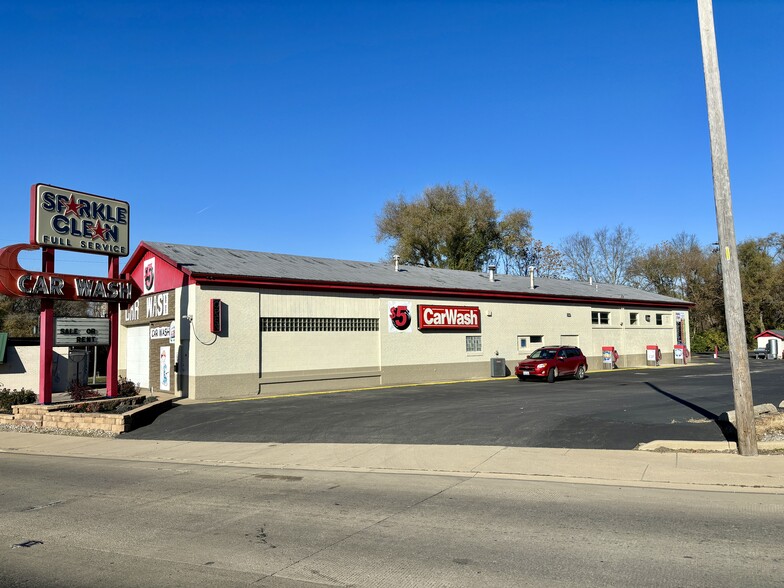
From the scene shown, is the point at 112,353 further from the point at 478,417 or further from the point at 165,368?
the point at 478,417

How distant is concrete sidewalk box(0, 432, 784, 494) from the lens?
30.9 ft

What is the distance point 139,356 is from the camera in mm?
27453

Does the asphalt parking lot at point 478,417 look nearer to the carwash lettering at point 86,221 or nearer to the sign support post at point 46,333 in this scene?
the sign support post at point 46,333

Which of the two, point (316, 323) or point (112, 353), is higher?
point (316, 323)

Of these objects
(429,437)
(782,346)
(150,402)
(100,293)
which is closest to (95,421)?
(150,402)

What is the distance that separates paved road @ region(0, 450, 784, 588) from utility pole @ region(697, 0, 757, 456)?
236cm

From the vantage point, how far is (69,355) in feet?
104

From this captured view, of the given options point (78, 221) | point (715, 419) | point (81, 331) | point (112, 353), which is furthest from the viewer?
point (81, 331)

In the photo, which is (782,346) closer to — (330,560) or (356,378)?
(356,378)

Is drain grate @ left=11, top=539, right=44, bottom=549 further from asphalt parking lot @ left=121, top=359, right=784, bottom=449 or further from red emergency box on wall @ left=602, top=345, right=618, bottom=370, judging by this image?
red emergency box on wall @ left=602, top=345, right=618, bottom=370

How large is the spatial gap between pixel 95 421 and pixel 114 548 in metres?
11.9

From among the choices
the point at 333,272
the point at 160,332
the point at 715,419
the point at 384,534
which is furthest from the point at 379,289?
the point at 384,534

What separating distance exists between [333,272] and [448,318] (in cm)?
607

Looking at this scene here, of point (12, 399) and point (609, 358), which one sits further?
point (609, 358)
